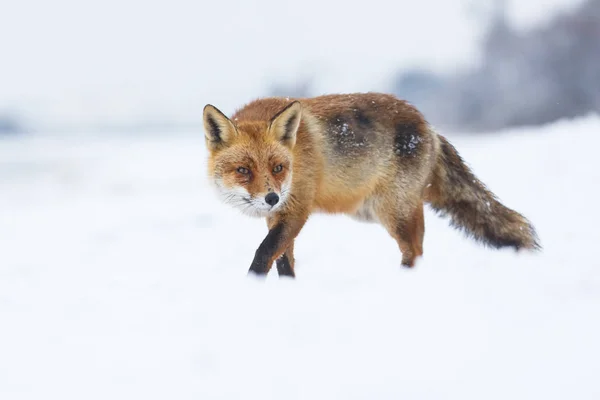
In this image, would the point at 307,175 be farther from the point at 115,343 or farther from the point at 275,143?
the point at 115,343

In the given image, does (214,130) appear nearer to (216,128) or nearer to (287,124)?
(216,128)

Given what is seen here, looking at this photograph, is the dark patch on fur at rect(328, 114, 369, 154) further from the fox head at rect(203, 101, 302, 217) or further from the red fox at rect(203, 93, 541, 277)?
the fox head at rect(203, 101, 302, 217)

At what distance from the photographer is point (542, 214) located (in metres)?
6.12

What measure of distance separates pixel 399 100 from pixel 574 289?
87.7 inches

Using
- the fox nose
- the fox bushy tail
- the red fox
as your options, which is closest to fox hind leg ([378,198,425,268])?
the red fox

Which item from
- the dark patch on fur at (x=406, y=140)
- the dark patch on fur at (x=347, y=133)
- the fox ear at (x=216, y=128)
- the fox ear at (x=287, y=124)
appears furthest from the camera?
the dark patch on fur at (x=406, y=140)

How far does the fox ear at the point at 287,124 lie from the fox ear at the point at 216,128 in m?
0.29

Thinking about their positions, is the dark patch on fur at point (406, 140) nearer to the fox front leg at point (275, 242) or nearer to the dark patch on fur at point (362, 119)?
the dark patch on fur at point (362, 119)

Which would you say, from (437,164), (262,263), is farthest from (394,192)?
(262,263)

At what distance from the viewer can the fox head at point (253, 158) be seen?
12.8 ft

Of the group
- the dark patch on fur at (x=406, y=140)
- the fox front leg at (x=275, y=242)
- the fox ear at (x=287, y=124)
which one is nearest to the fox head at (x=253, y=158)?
the fox ear at (x=287, y=124)

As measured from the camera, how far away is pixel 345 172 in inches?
183

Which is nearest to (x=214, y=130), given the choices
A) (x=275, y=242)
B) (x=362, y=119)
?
(x=275, y=242)

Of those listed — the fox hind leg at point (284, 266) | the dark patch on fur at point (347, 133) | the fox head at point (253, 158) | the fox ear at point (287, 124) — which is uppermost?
the dark patch on fur at point (347, 133)
